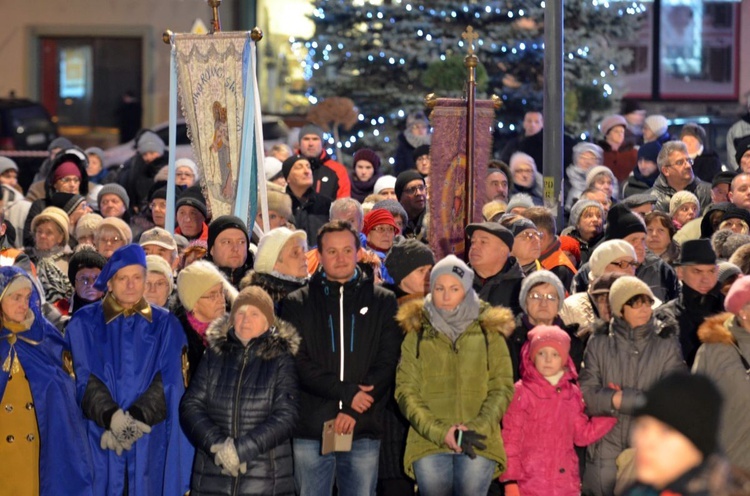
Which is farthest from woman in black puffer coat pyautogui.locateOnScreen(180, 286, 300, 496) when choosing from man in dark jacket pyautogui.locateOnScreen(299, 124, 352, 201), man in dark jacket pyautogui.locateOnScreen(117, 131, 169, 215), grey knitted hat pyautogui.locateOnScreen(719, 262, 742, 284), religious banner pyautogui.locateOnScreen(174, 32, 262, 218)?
man in dark jacket pyautogui.locateOnScreen(117, 131, 169, 215)

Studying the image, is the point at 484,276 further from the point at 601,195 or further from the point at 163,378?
the point at 601,195

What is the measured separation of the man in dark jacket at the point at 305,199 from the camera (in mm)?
13523

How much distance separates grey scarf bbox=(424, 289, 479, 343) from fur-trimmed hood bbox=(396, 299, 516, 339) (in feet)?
0.21

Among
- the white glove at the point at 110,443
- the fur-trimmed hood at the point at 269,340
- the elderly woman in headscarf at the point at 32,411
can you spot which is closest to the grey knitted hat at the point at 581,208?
the fur-trimmed hood at the point at 269,340

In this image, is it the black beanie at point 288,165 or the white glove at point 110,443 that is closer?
the white glove at point 110,443

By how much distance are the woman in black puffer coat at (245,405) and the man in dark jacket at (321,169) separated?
5.72 metres

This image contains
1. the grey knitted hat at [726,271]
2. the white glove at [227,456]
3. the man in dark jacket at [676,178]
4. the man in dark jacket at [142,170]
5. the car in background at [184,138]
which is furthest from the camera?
the car in background at [184,138]

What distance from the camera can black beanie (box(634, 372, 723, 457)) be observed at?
4.86 m

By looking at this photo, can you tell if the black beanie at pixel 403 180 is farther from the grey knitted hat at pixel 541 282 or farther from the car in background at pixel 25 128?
the car in background at pixel 25 128

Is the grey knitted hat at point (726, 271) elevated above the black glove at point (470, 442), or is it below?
above

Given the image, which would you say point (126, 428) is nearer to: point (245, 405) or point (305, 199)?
point (245, 405)

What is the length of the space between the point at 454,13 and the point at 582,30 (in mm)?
1678

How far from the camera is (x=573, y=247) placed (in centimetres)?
1152

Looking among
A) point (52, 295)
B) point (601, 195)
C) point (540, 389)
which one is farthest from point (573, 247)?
point (52, 295)
